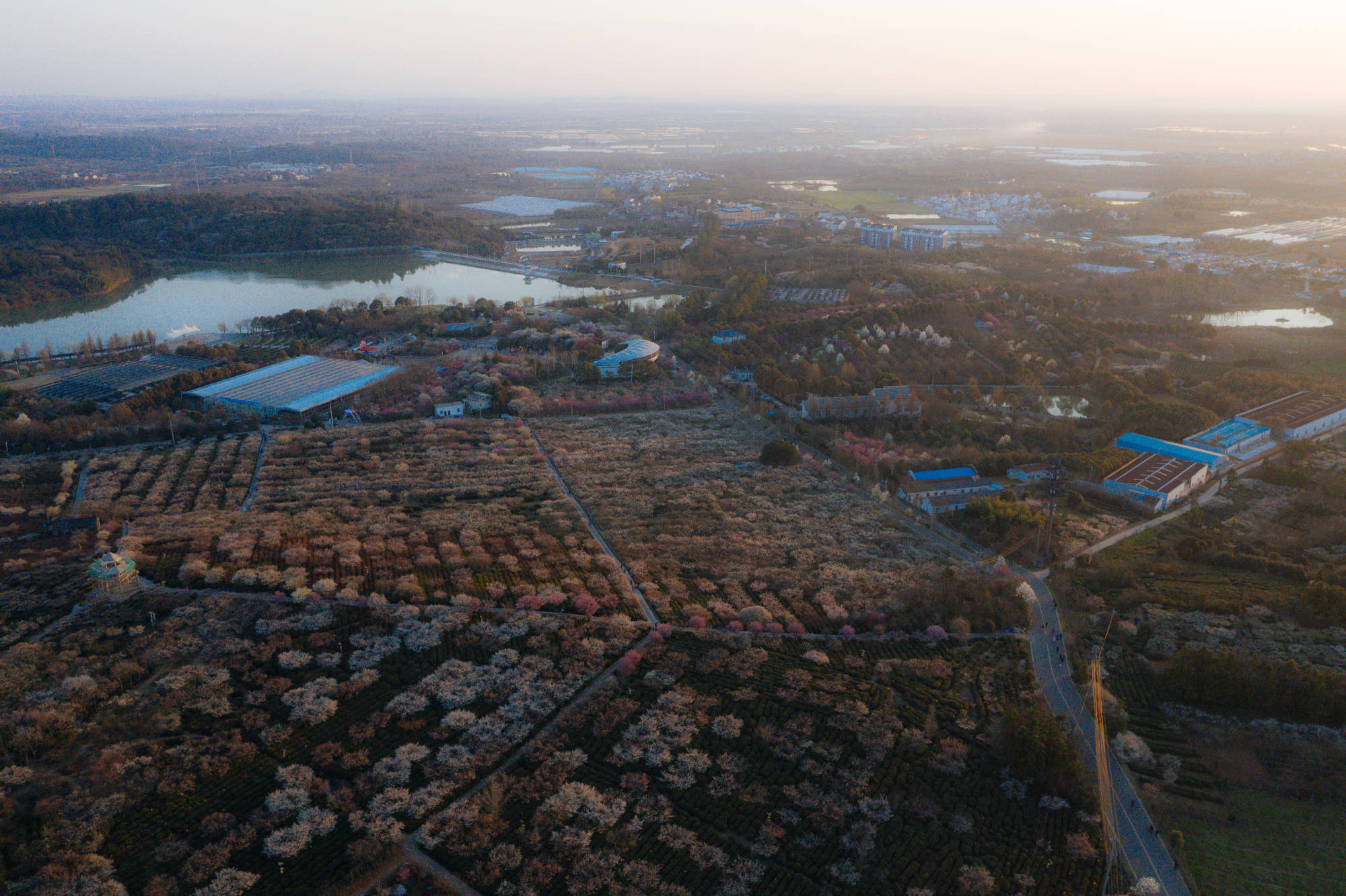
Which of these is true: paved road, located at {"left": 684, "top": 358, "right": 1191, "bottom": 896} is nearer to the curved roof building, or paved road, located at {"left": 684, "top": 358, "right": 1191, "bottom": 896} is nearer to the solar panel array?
the curved roof building

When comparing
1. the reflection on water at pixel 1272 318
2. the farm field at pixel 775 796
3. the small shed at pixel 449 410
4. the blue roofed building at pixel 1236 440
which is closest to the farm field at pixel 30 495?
the small shed at pixel 449 410

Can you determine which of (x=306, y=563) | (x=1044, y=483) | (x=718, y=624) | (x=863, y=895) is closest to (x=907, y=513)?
(x=1044, y=483)

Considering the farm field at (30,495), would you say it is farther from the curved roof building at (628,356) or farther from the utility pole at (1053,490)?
the utility pole at (1053,490)

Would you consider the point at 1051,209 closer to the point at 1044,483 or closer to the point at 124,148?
the point at 1044,483

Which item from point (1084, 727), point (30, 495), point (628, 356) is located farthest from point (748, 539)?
point (30, 495)

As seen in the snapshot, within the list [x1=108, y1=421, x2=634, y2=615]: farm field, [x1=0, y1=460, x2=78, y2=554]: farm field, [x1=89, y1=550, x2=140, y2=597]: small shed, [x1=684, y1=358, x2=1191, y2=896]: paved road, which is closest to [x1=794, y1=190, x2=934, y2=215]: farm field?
[x1=108, y1=421, x2=634, y2=615]: farm field
